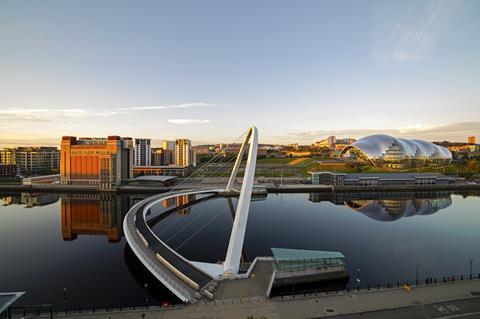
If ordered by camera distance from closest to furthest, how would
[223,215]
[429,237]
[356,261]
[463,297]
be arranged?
1. [463,297]
2. [356,261]
3. [429,237]
4. [223,215]

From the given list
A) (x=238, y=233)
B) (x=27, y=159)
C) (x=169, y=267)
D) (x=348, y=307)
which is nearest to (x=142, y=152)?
(x=27, y=159)

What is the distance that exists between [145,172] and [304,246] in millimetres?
59628

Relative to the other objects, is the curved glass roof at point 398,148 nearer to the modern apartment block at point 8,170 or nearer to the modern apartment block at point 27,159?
the modern apartment block at point 27,159

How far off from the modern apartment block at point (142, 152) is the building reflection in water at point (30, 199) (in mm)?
40639

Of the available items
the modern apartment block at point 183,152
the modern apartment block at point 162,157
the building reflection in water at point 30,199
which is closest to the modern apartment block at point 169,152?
the modern apartment block at point 162,157

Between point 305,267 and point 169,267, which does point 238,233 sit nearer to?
point 169,267

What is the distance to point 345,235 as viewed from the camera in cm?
2717

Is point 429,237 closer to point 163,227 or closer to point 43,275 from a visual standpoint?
point 163,227

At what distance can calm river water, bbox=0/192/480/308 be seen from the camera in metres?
17.7

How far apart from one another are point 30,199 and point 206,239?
37761 mm

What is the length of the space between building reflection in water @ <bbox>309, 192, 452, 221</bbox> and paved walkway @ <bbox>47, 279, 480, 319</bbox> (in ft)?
70.3

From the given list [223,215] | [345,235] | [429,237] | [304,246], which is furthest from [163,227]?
[429,237]

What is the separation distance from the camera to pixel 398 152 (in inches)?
2916

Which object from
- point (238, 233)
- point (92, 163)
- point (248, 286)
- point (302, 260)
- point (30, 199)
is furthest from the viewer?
point (92, 163)
